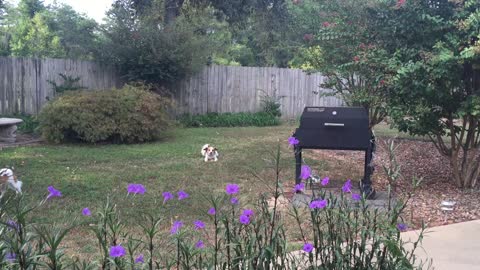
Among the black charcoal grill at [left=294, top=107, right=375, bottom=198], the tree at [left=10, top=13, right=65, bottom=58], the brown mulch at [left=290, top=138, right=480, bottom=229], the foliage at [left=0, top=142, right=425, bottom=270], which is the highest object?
the tree at [left=10, top=13, right=65, bottom=58]

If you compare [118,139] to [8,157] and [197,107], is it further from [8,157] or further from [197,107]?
[197,107]

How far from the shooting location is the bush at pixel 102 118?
1010 cm

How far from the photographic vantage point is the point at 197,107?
1566cm

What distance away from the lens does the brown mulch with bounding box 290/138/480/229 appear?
550 centimetres

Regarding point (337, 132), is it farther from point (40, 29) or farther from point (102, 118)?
point (40, 29)

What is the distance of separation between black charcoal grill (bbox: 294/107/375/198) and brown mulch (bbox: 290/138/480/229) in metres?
0.32

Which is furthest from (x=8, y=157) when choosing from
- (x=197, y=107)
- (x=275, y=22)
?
(x=275, y=22)

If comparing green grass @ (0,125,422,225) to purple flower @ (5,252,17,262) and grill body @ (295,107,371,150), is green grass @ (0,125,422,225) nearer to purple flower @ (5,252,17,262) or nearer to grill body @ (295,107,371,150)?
grill body @ (295,107,371,150)

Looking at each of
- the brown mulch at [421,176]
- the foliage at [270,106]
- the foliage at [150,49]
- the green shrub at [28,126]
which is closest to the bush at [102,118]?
the green shrub at [28,126]

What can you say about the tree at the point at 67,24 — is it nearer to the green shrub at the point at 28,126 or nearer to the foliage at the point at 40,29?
the foliage at the point at 40,29

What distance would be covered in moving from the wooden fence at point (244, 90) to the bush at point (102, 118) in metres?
4.59

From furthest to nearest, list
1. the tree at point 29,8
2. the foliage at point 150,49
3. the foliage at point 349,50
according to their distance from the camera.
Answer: the tree at point 29,8
the foliage at point 150,49
the foliage at point 349,50

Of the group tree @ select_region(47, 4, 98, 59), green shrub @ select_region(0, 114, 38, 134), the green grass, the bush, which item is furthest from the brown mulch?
tree @ select_region(47, 4, 98, 59)

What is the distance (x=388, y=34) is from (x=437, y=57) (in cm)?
157
